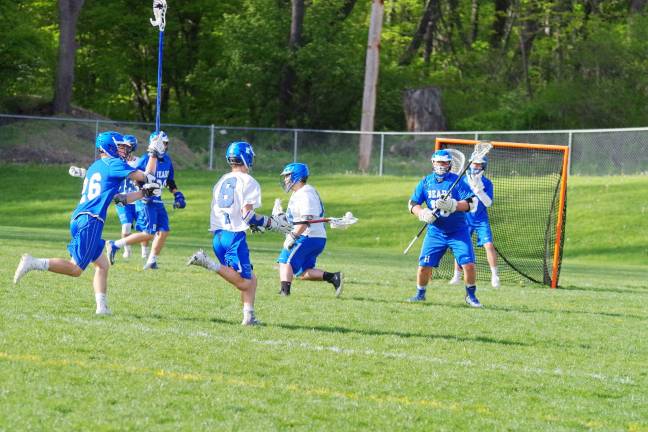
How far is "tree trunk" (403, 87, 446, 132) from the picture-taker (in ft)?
126

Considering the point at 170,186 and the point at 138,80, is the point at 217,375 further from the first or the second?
the point at 138,80

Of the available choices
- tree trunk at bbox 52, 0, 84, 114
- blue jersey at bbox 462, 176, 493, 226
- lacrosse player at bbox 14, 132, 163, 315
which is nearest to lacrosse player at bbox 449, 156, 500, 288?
blue jersey at bbox 462, 176, 493, 226

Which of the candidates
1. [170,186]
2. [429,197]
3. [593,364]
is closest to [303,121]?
[170,186]

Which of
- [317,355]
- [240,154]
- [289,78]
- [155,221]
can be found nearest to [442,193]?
[240,154]

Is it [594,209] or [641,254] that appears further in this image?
[594,209]

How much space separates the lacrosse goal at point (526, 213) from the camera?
53.5 feet

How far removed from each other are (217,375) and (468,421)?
1756 mm

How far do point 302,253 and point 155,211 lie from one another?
355 centimetres

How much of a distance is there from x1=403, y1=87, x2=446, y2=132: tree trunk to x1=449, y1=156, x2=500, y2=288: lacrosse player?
22.8 meters

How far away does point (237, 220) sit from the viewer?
9.96 metres

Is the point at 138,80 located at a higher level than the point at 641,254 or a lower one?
higher

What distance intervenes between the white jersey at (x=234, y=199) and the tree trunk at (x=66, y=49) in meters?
27.5

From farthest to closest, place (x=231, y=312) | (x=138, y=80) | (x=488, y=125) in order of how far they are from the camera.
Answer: (x=138, y=80) < (x=488, y=125) < (x=231, y=312)

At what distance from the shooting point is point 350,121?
40688mm
